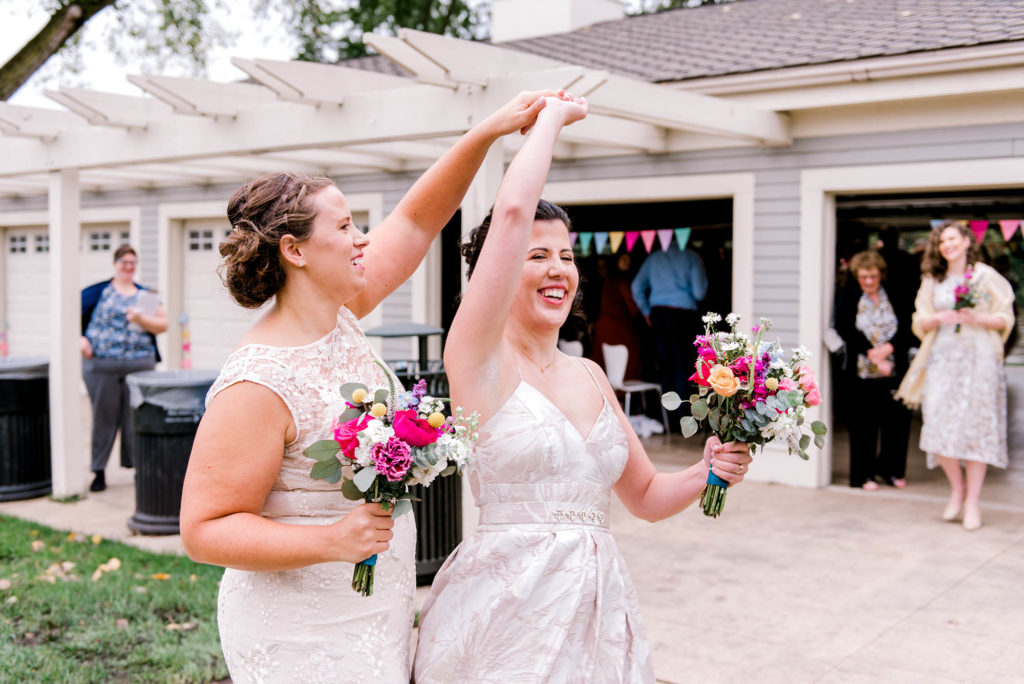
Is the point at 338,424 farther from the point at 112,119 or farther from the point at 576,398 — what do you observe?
the point at 112,119

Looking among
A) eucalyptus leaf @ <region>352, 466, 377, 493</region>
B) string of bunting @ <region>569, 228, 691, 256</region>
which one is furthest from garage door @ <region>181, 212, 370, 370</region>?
eucalyptus leaf @ <region>352, 466, 377, 493</region>

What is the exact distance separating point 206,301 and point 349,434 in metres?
11.9

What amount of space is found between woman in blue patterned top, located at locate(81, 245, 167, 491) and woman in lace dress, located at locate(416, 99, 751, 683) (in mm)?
6568

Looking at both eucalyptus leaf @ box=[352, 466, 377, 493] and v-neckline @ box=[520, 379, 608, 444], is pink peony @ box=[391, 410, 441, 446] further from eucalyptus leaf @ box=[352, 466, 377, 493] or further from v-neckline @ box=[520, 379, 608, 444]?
v-neckline @ box=[520, 379, 608, 444]

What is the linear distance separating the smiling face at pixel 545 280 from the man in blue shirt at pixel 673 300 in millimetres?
8160

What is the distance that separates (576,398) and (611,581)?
1.38 ft

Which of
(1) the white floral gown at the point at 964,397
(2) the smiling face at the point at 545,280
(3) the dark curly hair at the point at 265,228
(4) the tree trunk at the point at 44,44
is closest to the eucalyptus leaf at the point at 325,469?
(3) the dark curly hair at the point at 265,228

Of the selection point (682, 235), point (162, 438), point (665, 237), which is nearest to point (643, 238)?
point (665, 237)

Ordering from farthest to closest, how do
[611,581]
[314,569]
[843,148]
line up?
[843,148] → [611,581] → [314,569]

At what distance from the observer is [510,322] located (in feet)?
7.69

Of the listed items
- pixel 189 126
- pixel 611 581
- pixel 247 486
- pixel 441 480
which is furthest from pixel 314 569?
pixel 189 126

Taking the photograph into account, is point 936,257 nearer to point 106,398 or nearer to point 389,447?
point 389,447

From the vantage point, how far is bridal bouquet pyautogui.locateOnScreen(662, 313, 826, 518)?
225 cm

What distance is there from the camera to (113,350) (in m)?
8.26
